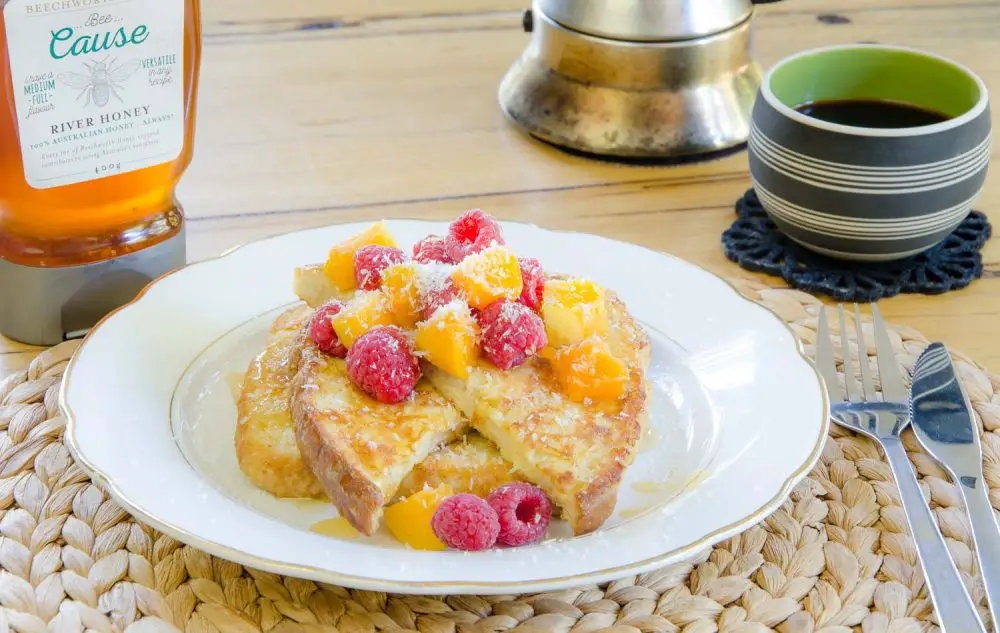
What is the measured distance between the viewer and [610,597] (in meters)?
1.29

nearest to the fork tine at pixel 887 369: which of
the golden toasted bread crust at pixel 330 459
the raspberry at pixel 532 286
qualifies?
the raspberry at pixel 532 286

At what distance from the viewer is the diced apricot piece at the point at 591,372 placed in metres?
1.43

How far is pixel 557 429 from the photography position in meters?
1.39

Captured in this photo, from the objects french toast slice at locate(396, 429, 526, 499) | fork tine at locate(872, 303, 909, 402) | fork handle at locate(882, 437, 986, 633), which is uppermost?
fork handle at locate(882, 437, 986, 633)

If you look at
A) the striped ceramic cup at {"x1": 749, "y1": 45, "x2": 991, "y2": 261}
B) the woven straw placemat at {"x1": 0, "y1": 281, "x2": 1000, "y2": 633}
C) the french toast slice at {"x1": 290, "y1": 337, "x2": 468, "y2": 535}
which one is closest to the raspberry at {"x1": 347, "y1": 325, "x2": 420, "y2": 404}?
the french toast slice at {"x1": 290, "y1": 337, "x2": 468, "y2": 535}

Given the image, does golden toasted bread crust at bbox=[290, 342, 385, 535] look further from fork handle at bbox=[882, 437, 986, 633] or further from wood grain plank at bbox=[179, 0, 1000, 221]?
wood grain plank at bbox=[179, 0, 1000, 221]

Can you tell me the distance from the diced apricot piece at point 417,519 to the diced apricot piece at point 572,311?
27 cm

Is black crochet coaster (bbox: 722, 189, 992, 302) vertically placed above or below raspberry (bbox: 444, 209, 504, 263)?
below

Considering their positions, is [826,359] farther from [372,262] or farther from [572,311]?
[372,262]

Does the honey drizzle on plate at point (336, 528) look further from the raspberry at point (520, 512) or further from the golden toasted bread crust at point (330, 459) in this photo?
the raspberry at point (520, 512)

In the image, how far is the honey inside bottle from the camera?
152 centimetres

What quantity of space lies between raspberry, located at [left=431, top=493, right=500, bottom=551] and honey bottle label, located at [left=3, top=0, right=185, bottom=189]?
0.76 m

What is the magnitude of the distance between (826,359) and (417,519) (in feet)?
2.23

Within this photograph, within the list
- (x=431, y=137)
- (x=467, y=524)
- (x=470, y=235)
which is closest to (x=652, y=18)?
(x=431, y=137)
